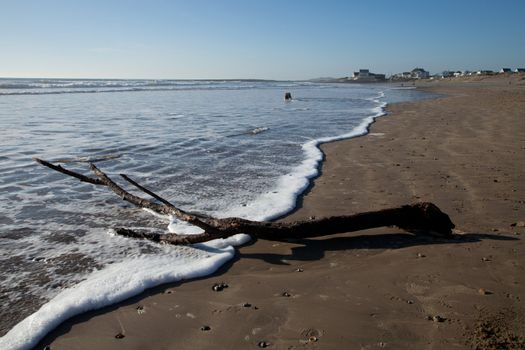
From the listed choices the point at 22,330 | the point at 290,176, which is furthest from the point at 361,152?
the point at 22,330

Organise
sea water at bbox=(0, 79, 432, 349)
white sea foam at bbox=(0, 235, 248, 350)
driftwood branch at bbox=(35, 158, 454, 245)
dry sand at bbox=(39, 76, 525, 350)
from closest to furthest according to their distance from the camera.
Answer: dry sand at bbox=(39, 76, 525, 350), white sea foam at bbox=(0, 235, 248, 350), sea water at bbox=(0, 79, 432, 349), driftwood branch at bbox=(35, 158, 454, 245)

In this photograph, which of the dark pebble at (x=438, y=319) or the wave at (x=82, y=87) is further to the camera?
the wave at (x=82, y=87)

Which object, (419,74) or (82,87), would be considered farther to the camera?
(419,74)

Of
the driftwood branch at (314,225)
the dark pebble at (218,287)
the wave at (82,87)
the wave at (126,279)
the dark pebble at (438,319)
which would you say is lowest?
the dark pebble at (218,287)

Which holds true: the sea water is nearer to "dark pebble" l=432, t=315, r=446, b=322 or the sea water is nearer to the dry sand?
the dry sand

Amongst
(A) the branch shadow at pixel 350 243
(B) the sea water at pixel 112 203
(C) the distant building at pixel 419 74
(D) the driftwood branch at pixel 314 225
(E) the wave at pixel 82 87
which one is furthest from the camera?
(C) the distant building at pixel 419 74

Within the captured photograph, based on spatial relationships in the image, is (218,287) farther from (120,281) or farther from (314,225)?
(314,225)

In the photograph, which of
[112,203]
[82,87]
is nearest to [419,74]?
[82,87]

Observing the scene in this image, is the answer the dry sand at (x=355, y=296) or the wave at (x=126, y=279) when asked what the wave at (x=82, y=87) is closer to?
the wave at (x=126, y=279)

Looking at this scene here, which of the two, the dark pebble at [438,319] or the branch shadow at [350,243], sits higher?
the dark pebble at [438,319]

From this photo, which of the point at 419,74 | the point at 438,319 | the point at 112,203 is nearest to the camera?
the point at 438,319

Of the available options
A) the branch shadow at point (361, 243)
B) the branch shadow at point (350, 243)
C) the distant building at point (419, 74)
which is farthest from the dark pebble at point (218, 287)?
the distant building at point (419, 74)

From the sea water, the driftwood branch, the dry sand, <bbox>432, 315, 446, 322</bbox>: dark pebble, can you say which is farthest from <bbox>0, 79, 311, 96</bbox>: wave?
<bbox>432, 315, 446, 322</bbox>: dark pebble

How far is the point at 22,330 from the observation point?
2.72 meters
